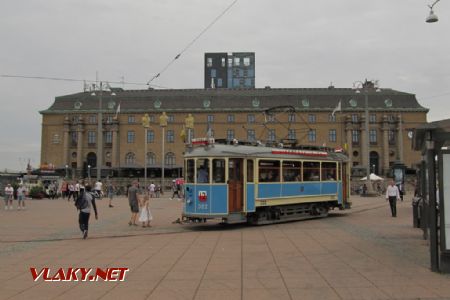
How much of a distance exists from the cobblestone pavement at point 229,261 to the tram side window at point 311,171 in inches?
125

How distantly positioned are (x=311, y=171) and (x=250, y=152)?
4302 mm

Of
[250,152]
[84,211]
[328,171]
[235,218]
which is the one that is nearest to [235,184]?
[235,218]

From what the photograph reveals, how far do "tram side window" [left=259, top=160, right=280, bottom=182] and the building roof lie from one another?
80921 mm

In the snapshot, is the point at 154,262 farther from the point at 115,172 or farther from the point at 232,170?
the point at 115,172

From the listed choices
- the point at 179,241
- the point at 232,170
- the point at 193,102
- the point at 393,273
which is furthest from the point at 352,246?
the point at 193,102

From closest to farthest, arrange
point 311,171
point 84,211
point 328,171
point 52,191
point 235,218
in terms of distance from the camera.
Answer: point 84,211 < point 235,218 < point 311,171 < point 328,171 < point 52,191

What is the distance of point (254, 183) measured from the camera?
1848cm

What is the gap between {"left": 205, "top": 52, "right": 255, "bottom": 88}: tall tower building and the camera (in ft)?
408

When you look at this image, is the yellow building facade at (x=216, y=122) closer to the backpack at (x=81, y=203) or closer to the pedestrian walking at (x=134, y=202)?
the pedestrian walking at (x=134, y=202)

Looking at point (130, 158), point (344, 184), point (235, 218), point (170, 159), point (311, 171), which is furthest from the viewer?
point (130, 158)

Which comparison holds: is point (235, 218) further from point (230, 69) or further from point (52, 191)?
point (230, 69)

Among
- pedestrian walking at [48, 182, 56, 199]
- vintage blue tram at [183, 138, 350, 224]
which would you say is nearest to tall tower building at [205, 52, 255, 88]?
pedestrian walking at [48, 182, 56, 199]

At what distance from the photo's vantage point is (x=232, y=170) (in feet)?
59.0

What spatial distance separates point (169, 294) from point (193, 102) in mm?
95537
